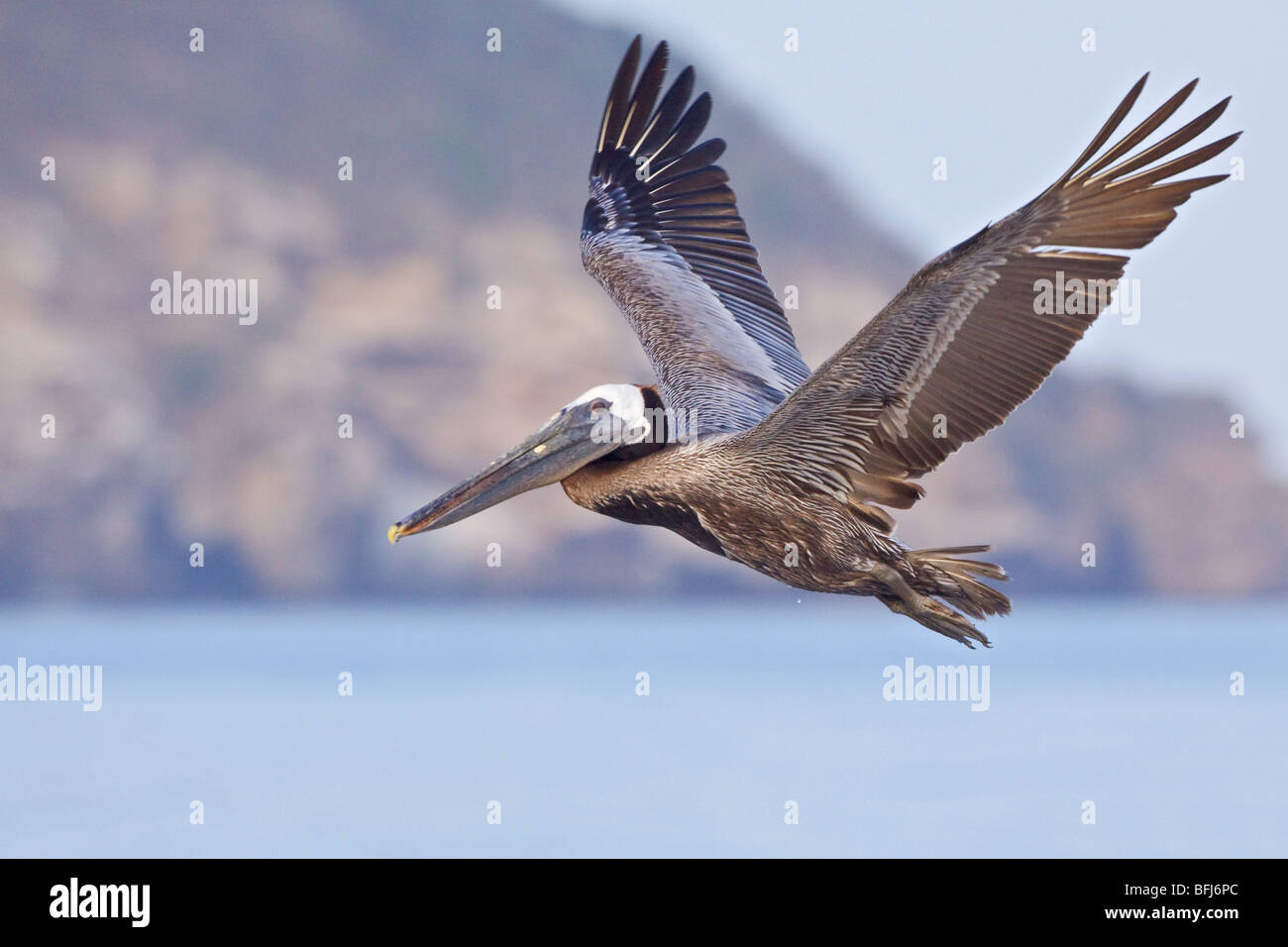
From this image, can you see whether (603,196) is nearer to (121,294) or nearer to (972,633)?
(972,633)

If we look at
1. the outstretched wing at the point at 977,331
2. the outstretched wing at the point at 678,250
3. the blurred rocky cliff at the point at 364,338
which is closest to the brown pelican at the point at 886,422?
the outstretched wing at the point at 977,331

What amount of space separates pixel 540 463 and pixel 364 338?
4035 cm

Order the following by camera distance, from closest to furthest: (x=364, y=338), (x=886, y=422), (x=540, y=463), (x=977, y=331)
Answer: (x=977, y=331)
(x=886, y=422)
(x=540, y=463)
(x=364, y=338)

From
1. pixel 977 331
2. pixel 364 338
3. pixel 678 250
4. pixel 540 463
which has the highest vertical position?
pixel 364 338

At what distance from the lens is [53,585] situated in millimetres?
43188

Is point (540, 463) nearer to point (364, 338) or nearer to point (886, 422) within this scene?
point (886, 422)

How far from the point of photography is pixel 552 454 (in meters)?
6.46

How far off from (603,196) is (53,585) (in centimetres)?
3765

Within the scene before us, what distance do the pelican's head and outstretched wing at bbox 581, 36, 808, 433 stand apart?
33.7 inches

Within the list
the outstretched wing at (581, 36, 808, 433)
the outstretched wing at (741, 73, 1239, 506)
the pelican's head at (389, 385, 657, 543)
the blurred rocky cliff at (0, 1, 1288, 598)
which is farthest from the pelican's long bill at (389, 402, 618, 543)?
the blurred rocky cliff at (0, 1, 1288, 598)

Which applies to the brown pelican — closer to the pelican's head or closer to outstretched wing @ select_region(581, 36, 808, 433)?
the pelican's head

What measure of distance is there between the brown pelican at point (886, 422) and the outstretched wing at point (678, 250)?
1.93 feet

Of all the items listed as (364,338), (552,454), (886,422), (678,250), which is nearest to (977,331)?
(886,422)

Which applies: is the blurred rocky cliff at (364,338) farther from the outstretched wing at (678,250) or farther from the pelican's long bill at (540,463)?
the pelican's long bill at (540,463)
